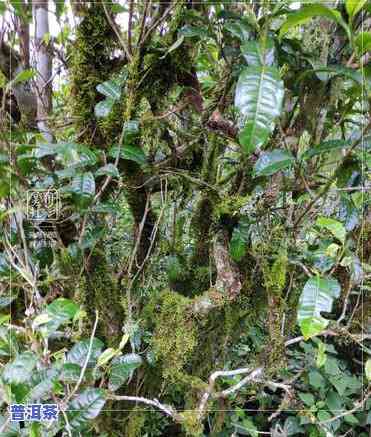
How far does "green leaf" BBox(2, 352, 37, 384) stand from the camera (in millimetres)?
590

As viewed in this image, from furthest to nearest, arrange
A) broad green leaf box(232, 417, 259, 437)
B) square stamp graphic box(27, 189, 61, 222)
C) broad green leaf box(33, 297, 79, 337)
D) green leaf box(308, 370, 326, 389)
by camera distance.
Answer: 1. green leaf box(308, 370, 326, 389)
2. broad green leaf box(232, 417, 259, 437)
3. square stamp graphic box(27, 189, 61, 222)
4. broad green leaf box(33, 297, 79, 337)

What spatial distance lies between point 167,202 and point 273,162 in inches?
12.0

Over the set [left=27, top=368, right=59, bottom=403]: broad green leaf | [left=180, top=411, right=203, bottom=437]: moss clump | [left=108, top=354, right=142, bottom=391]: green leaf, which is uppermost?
[left=27, top=368, right=59, bottom=403]: broad green leaf

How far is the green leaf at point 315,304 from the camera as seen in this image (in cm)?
59

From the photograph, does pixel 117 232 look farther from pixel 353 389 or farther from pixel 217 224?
pixel 353 389

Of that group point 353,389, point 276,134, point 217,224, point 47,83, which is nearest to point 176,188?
point 217,224

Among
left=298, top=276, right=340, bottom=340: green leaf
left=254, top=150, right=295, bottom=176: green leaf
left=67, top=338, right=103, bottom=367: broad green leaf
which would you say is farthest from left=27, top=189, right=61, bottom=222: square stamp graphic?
left=298, top=276, right=340, bottom=340: green leaf

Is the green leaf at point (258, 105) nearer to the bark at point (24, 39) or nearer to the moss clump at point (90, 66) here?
the moss clump at point (90, 66)

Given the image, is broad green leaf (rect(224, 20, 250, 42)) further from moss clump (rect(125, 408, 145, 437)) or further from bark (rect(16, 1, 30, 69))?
moss clump (rect(125, 408, 145, 437))

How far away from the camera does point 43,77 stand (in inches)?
34.1

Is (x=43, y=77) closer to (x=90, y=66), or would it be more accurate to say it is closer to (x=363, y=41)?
(x=90, y=66)

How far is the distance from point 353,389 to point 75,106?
111 centimetres

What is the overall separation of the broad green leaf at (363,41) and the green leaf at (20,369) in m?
0.70

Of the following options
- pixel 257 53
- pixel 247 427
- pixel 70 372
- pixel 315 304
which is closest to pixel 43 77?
pixel 257 53
